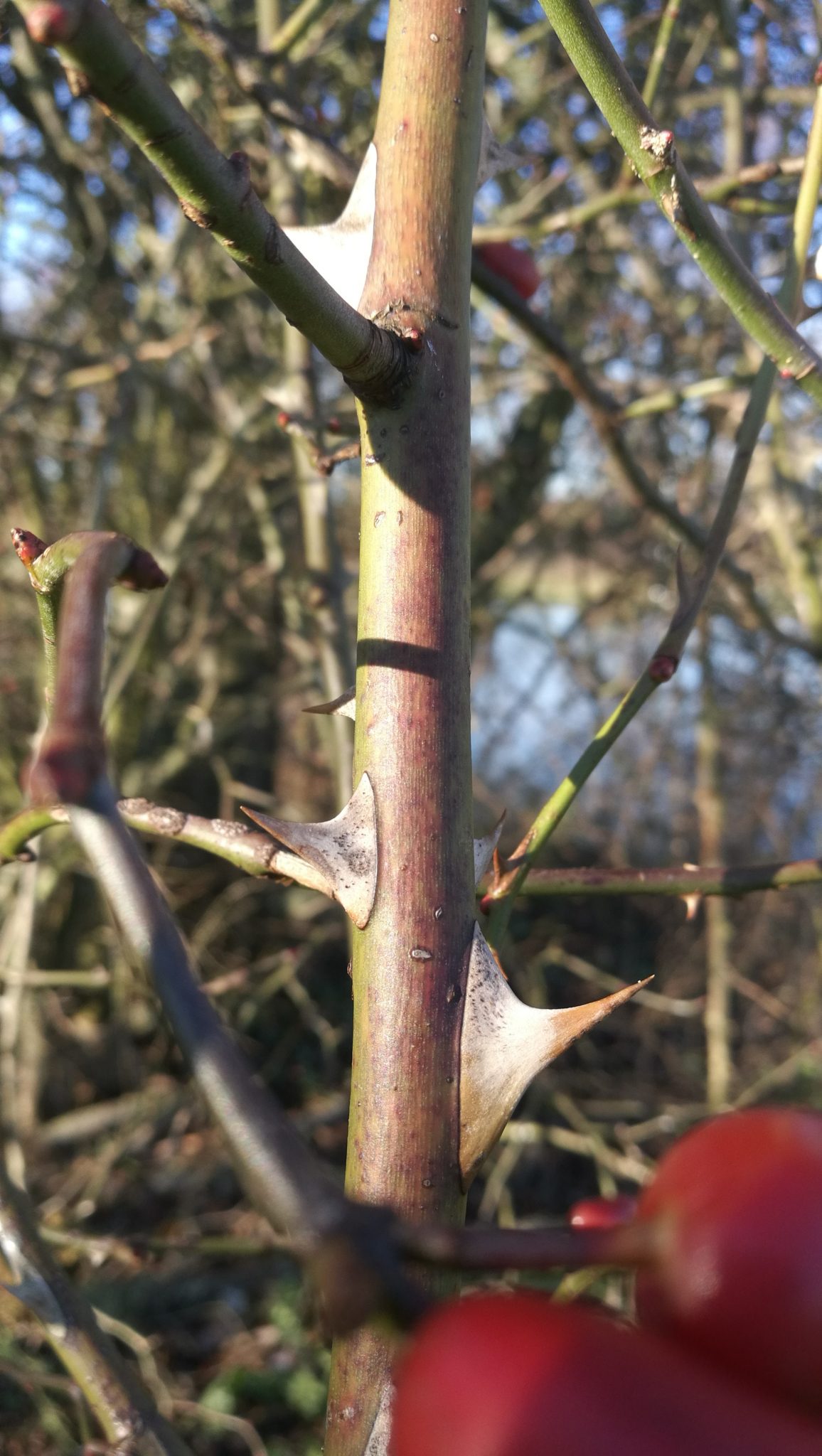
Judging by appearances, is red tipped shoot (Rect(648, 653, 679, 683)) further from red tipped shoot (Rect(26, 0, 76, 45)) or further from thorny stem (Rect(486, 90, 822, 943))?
red tipped shoot (Rect(26, 0, 76, 45))

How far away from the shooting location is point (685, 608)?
2.99ft

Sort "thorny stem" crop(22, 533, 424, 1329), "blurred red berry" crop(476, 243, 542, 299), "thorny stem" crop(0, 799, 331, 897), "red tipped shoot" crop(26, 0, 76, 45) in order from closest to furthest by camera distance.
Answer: "thorny stem" crop(22, 533, 424, 1329), "red tipped shoot" crop(26, 0, 76, 45), "thorny stem" crop(0, 799, 331, 897), "blurred red berry" crop(476, 243, 542, 299)

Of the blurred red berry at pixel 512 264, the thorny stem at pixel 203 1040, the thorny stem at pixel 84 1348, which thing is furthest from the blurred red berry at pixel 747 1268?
the blurred red berry at pixel 512 264

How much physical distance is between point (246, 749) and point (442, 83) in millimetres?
3722

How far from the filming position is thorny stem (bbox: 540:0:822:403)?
27.5 inches

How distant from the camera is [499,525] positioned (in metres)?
3.91

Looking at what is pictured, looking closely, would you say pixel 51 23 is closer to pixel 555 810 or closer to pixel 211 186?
pixel 211 186

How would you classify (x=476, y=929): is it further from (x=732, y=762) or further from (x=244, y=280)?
(x=732, y=762)

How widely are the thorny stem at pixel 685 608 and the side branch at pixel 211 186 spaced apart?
1.10ft

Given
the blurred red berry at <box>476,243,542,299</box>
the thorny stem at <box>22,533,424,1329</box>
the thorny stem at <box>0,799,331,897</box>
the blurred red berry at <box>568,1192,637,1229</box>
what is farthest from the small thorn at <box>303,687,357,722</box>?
the blurred red berry at <box>476,243,542,299</box>

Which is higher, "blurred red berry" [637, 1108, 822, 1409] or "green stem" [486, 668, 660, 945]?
"green stem" [486, 668, 660, 945]

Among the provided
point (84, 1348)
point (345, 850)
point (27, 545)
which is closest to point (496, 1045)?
point (345, 850)

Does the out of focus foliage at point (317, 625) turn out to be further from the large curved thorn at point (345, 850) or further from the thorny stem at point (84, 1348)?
the large curved thorn at point (345, 850)

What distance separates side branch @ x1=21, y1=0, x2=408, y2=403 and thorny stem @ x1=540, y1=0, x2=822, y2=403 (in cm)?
22
